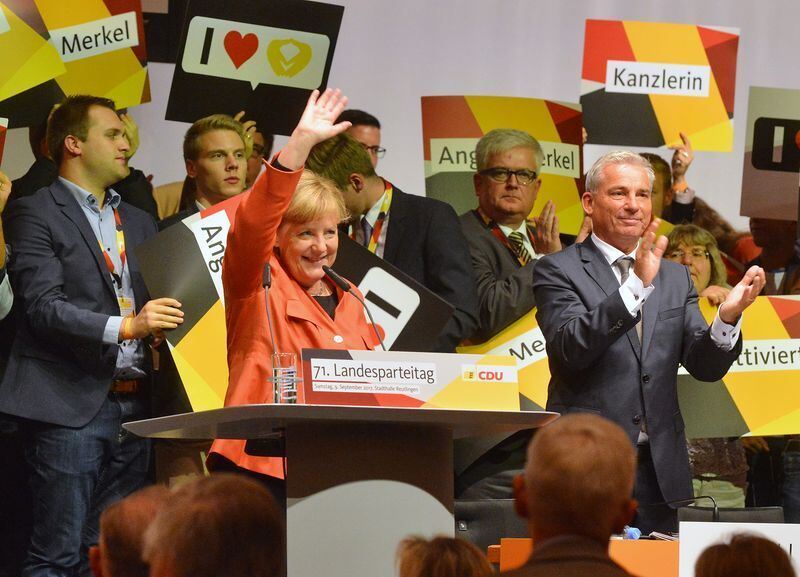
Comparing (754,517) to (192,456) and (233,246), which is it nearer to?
(233,246)

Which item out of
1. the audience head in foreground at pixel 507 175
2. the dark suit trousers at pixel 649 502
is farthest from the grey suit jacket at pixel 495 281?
the dark suit trousers at pixel 649 502

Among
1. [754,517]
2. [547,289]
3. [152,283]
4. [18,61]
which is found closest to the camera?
[754,517]

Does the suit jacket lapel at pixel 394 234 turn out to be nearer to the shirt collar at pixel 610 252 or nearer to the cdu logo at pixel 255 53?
the cdu logo at pixel 255 53

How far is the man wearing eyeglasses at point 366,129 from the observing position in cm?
600

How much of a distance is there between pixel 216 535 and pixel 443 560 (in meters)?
0.52

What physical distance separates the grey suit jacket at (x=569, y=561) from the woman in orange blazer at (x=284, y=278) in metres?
1.60

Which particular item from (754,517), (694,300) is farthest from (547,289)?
(754,517)

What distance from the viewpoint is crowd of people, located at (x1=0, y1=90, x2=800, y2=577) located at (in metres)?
3.69

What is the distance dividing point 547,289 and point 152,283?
149 centimetres

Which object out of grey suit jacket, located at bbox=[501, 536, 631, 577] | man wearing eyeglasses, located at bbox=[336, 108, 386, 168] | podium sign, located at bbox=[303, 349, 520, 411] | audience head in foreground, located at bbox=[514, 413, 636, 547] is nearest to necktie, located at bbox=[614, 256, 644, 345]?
podium sign, located at bbox=[303, 349, 520, 411]

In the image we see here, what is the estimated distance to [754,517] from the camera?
12.6 ft

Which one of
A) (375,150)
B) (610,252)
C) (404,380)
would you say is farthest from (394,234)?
(404,380)

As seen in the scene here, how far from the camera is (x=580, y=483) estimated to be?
6.71 ft

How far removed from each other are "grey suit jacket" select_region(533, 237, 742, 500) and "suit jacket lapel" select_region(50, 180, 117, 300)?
1.72 meters
